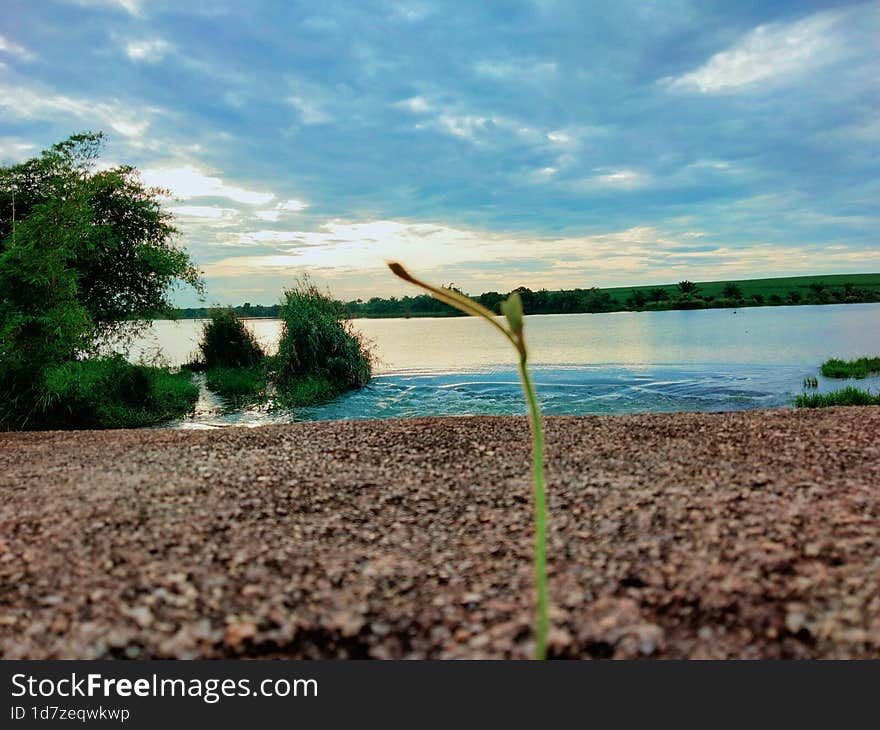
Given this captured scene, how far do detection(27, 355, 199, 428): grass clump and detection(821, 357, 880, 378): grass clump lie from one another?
56.7ft

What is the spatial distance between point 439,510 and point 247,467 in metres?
2.33

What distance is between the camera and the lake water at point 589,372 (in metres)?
14.5

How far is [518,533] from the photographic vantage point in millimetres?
4242

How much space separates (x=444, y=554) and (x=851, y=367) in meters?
18.3

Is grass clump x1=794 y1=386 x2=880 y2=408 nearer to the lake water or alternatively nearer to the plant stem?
the lake water

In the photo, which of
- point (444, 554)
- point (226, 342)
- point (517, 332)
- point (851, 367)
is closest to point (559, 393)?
point (851, 367)

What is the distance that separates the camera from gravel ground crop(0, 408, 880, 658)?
9.23 feet

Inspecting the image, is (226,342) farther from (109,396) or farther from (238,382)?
(109,396)

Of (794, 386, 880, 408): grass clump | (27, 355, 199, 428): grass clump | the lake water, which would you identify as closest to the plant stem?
the lake water

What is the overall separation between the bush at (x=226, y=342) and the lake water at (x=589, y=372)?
1.56ft

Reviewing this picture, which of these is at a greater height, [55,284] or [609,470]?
[55,284]

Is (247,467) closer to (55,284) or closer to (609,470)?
(609,470)

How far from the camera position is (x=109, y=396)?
1495 centimetres

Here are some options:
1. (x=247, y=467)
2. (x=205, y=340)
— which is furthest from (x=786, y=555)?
(x=205, y=340)
